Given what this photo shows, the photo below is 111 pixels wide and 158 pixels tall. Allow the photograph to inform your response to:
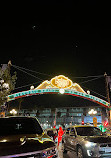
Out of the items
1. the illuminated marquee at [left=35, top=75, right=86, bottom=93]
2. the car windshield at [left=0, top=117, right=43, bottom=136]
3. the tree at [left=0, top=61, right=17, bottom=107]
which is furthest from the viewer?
the illuminated marquee at [left=35, top=75, right=86, bottom=93]

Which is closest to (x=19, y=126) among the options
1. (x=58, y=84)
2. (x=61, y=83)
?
(x=58, y=84)

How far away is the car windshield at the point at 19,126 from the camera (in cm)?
378

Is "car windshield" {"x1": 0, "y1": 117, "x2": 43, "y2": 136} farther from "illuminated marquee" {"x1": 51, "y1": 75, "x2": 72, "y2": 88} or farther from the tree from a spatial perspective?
"illuminated marquee" {"x1": 51, "y1": 75, "x2": 72, "y2": 88}

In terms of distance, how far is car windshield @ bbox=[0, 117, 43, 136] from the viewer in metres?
3.78

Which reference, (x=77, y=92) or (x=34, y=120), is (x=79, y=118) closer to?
(x=77, y=92)

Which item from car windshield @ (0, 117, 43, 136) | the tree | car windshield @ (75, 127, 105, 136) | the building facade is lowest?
the building facade

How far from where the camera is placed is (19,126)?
411cm

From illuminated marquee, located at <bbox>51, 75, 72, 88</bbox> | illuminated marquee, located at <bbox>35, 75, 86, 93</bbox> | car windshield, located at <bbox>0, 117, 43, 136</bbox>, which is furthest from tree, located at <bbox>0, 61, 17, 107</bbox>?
car windshield, located at <bbox>0, 117, 43, 136</bbox>

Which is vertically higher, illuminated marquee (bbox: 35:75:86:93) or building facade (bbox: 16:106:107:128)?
illuminated marquee (bbox: 35:75:86:93)

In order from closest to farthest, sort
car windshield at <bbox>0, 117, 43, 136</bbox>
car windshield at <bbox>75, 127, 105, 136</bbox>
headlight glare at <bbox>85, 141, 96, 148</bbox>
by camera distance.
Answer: car windshield at <bbox>0, 117, 43, 136</bbox>
headlight glare at <bbox>85, 141, 96, 148</bbox>
car windshield at <bbox>75, 127, 105, 136</bbox>

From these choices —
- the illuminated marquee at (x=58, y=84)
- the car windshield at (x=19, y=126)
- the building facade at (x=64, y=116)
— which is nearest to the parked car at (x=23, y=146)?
the car windshield at (x=19, y=126)

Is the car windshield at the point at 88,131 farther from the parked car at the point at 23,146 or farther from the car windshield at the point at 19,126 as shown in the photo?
the parked car at the point at 23,146

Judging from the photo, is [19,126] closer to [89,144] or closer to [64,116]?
[89,144]

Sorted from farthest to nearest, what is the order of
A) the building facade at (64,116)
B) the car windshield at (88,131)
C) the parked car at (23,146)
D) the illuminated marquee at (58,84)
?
the building facade at (64,116)
the illuminated marquee at (58,84)
the car windshield at (88,131)
the parked car at (23,146)
